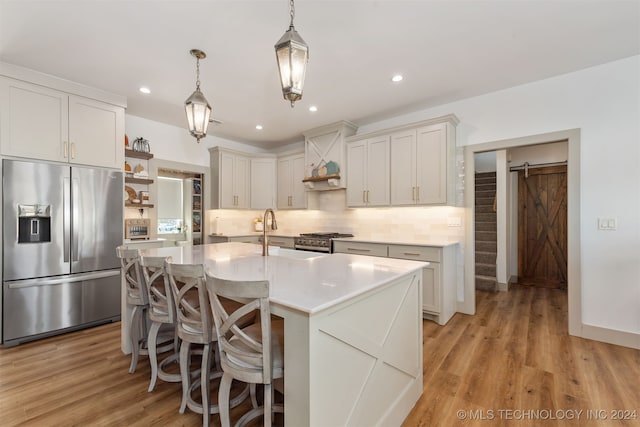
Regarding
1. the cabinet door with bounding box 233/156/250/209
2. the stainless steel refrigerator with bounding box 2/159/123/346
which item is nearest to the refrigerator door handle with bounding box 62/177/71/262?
the stainless steel refrigerator with bounding box 2/159/123/346

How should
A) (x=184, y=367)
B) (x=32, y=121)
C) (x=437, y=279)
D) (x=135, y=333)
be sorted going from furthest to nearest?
(x=437, y=279)
(x=32, y=121)
(x=135, y=333)
(x=184, y=367)

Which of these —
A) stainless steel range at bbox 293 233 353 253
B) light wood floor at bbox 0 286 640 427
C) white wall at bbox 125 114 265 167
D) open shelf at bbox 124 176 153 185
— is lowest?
light wood floor at bbox 0 286 640 427

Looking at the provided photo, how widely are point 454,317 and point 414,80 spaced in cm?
282

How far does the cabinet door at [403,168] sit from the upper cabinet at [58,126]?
3504mm

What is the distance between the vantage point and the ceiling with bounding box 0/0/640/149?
2002mm

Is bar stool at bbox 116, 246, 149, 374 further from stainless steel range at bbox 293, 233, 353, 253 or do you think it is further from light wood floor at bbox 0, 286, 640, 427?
stainless steel range at bbox 293, 233, 353, 253

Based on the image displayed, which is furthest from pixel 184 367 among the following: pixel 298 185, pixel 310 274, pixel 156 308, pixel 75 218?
pixel 298 185

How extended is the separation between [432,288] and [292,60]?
2847mm

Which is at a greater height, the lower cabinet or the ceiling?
the ceiling

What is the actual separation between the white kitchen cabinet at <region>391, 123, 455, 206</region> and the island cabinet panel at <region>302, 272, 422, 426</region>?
6.28 ft

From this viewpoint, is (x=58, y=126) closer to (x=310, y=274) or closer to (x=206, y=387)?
(x=206, y=387)

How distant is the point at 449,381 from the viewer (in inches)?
83.1

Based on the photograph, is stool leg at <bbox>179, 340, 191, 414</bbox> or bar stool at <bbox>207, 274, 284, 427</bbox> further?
stool leg at <bbox>179, 340, 191, 414</bbox>

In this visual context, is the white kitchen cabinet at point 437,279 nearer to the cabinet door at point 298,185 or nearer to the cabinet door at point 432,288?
the cabinet door at point 432,288
